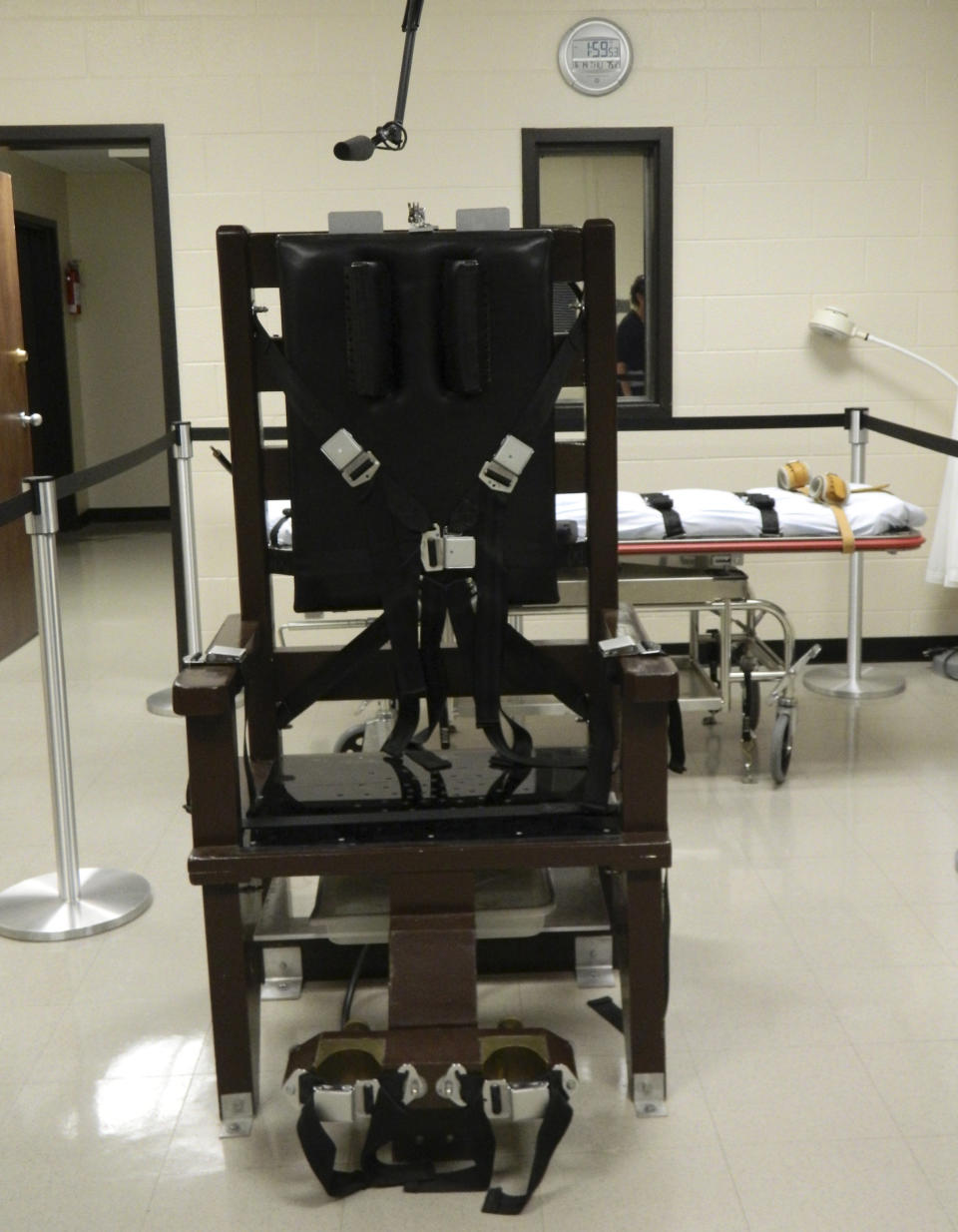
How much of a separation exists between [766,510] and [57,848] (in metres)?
2.16

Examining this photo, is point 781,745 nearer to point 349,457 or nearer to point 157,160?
point 349,457

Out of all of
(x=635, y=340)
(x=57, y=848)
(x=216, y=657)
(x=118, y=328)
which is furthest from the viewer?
(x=118, y=328)

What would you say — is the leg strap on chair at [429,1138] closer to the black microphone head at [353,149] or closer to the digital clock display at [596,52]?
the black microphone head at [353,149]

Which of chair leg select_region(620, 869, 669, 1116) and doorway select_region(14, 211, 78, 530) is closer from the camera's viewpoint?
chair leg select_region(620, 869, 669, 1116)

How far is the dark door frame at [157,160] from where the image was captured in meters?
5.21

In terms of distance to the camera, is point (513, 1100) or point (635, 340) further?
point (635, 340)

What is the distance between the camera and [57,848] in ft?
10.8

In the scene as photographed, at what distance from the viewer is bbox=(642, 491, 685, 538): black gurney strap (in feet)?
13.4

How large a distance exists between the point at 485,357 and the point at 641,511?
1.70 m

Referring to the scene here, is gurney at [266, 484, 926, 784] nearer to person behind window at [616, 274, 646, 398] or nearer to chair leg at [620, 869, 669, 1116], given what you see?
person behind window at [616, 274, 646, 398]

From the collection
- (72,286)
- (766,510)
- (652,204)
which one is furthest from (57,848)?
(72,286)

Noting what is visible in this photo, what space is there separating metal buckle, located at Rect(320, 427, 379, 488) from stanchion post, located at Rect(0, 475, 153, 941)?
94 centimetres

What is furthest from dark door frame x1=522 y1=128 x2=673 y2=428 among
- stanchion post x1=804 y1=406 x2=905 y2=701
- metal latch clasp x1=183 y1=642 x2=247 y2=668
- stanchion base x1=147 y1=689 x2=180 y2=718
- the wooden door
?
metal latch clasp x1=183 y1=642 x2=247 y2=668

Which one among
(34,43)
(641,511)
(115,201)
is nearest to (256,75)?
(34,43)
